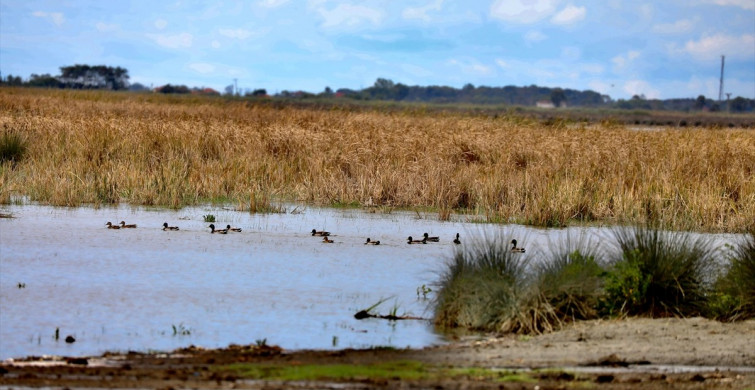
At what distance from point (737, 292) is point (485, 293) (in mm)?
2525

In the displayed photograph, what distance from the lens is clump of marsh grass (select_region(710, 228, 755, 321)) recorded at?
988 cm

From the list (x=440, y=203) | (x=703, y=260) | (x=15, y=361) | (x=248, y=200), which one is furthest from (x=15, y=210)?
(x=703, y=260)

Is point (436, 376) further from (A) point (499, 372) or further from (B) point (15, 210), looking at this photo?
(B) point (15, 210)

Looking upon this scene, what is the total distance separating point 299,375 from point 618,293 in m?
4.18

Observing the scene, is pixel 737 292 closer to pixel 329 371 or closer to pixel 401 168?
pixel 329 371

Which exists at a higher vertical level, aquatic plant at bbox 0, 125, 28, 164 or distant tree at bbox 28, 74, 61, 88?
distant tree at bbox 28, 74, 61, 88

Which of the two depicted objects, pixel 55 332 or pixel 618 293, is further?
pixel 618 293

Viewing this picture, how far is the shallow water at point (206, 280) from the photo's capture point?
30.3ft

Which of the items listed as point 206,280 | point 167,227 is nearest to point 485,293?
point 206,280

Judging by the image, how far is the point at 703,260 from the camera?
35.0 ft

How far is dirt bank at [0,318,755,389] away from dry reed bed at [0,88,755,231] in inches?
311

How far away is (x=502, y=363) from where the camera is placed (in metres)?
7.87

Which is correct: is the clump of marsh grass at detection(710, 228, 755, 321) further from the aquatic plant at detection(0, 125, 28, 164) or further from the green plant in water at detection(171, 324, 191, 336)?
the aquatic plant at detection(0, 125, 28, 164)

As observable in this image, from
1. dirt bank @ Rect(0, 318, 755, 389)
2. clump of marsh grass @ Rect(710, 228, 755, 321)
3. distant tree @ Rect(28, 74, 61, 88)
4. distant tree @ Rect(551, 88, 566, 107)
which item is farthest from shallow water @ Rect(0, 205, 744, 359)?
distant tree @ Rect(551, 88, 566, 107)
